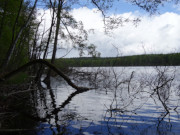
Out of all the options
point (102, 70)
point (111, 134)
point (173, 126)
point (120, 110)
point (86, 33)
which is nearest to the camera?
point (111, 134)

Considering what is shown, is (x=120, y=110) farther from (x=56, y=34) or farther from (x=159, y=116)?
(x=56, y=34)

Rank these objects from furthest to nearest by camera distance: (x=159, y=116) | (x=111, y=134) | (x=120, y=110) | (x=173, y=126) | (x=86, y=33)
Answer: (x=86, y=33), (x=120, y=110), (x=159, y=116), (x=173, y=126), (x=111, y=134)

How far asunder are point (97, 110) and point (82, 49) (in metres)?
10.1

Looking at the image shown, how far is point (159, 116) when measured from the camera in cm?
733

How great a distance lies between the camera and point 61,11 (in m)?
16.7

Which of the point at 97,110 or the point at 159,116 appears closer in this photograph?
the point at 159,116

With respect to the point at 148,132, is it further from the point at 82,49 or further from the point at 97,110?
the point at 82,49

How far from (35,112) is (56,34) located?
12.6 meters

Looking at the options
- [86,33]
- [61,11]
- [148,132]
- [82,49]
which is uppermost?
[61,11]

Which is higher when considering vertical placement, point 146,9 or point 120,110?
point 146,9

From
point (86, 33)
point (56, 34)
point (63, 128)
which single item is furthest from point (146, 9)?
point (56, 34)

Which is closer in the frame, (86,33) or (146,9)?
(146,9)

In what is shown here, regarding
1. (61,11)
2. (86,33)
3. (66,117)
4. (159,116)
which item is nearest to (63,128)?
(66,117)

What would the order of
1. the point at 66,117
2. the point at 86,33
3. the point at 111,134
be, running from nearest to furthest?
1. the point at 111,134
2. the point at 66,117
3. the point at 86,33
